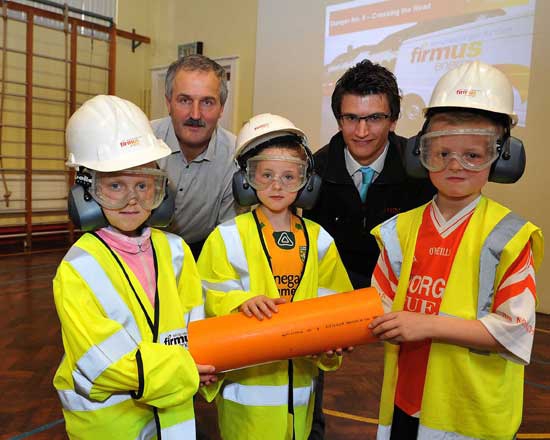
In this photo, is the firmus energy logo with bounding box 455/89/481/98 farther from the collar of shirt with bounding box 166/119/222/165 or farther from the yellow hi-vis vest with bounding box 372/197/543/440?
the collar of shirt with bounding box 166/119/222/165

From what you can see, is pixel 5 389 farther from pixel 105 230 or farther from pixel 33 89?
pixel 33 89

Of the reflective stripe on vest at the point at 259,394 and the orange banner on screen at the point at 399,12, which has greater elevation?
the orange banner on screen at the point at 399,12

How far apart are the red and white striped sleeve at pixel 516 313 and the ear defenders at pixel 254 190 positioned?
37.5 inches

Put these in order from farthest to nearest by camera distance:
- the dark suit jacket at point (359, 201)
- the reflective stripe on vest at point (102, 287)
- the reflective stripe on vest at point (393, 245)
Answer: the dark suit jacket at point (359, 201), the reflective stripe on vest at point (393, 245), the reflective stripe on vest at point (102, 287)

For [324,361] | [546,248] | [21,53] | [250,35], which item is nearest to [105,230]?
[324,361]

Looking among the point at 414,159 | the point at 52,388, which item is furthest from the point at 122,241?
the point at 52,388

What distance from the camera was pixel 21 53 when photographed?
8.34m

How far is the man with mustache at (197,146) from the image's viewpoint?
2943 millimetres

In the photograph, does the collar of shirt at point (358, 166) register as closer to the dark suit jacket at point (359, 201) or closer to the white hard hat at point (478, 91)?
the dark suit jacket at point (359, 201)

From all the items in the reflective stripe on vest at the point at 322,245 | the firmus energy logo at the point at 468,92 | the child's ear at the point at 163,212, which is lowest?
the reflective stripe on vest at the point at 322,245

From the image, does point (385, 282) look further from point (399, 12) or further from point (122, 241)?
point (399, 12)

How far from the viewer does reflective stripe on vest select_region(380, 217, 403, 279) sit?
6.46 ft

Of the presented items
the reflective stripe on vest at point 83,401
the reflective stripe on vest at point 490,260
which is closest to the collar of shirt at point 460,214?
the reflective stripe on vest at point 490,260

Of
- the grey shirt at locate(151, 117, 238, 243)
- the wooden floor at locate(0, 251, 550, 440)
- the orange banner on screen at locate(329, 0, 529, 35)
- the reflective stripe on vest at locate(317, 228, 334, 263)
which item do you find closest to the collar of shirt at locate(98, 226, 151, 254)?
the reflective stripe on vest at locate(317, 228, 334, 263)
